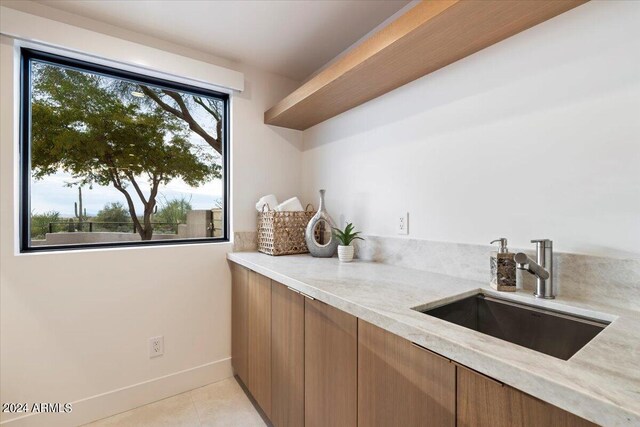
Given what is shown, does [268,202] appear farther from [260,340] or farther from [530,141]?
[530,141]

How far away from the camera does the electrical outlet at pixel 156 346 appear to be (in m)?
1.91

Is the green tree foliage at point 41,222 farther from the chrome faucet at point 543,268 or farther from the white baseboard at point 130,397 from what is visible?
the chrome faucet at point 543,268

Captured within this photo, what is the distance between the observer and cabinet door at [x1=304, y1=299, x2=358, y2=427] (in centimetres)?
106

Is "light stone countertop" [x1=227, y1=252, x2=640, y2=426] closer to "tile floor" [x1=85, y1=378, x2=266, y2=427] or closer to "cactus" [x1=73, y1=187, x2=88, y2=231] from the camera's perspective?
"tile floor" [x1=85, y1=378, x2=266, y2=427]

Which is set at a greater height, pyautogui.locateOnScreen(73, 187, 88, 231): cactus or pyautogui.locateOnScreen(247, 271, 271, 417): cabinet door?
pyautogui.locateOnScreen(73, 187, 88, 231): cactus

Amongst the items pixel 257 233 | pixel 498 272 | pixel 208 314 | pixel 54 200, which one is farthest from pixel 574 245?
pixel 54 200

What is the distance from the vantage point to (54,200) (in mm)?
1743

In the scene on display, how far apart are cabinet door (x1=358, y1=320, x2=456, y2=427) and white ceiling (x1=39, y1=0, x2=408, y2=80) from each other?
1598 mm

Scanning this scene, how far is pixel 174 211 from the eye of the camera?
2104 mm

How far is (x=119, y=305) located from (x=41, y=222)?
626mm

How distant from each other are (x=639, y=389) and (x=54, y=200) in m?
2.42

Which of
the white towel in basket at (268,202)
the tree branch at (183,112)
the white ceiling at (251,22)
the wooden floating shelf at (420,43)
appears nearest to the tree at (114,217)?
the tree branch at (183,112)

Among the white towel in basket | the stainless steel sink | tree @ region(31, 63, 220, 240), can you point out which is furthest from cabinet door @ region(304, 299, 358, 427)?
tree @ region(31, 63, 220, 240)

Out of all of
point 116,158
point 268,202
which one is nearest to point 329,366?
point 268,202
